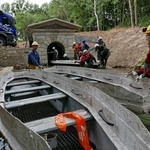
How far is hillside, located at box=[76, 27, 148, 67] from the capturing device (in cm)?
1255

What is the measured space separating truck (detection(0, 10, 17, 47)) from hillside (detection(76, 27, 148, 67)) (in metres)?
8.08

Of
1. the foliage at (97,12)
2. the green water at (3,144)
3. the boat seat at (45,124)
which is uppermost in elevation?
the foliage at (97,12)

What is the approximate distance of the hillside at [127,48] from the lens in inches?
494

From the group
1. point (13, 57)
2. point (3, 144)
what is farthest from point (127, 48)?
point (3, 144)

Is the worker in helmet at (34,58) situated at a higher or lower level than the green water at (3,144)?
higher

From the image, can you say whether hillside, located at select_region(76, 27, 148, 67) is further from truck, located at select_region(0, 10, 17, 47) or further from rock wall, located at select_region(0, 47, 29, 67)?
truck, located at select_region(0, 10, 17, 47)

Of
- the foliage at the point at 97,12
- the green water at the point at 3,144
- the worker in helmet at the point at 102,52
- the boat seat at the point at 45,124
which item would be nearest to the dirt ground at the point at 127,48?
the worker in helmet at the point at 102,52

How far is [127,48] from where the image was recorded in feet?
48.2

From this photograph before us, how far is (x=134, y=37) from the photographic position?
52.7 feet

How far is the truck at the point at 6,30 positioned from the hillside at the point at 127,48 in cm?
808

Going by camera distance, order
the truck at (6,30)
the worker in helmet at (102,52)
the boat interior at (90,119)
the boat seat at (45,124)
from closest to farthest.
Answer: the boat interior at (90,119) < the boat seat at (45,124) < the worker in helmet at (102,52) < the truck at (6,30)

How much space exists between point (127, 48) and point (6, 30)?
9302 millimetres

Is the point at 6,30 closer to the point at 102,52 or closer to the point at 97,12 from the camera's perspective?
the point at 102,52

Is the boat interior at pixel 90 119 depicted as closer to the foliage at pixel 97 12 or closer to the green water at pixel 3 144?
the green water at pixel 3 144
